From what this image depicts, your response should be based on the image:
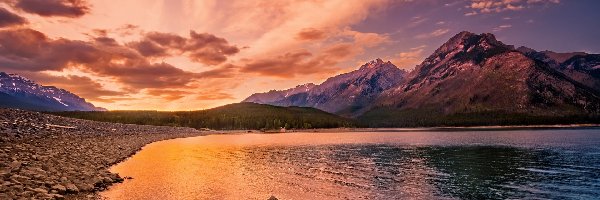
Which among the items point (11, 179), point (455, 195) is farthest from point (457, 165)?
point (11, 179)

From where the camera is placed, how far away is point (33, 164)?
3728 centimetres

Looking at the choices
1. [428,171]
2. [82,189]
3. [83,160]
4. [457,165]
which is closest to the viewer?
[82,189]

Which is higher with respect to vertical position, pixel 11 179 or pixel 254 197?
pixel 11 179

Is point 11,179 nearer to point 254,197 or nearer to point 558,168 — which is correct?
point 254,197

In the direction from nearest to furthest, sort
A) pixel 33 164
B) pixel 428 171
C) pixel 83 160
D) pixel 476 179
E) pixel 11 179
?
pixel 11 179 → pixel 33 164 → pixel 476 179 → pixel 83 160 → pixel 428 171

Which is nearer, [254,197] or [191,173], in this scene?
[254,197]

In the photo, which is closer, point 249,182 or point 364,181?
point 249,182

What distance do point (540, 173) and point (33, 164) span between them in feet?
184

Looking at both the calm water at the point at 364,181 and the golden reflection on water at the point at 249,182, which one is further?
the calm water at the point at 364,181

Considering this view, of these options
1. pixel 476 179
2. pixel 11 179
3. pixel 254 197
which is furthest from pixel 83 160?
pixel 476 179

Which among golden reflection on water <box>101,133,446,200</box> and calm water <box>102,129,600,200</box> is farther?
calm water <box>102,129,600,200</box>

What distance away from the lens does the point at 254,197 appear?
1379 inches

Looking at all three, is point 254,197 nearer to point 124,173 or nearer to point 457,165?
point 124,173

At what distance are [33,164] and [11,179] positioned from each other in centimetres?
1007
